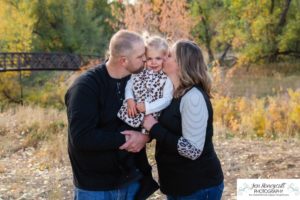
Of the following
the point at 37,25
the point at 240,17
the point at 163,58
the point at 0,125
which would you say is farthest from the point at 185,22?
the point at 163,58

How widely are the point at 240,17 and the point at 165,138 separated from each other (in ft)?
94.4

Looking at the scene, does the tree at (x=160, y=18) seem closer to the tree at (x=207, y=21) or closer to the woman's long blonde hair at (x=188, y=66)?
the tree at (x=207, y=21)

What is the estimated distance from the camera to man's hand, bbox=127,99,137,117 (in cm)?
271

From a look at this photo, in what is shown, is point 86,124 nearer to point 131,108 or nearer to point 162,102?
point 131,108

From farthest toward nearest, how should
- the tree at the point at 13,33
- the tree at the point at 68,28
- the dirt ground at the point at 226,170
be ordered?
1. the tree at the point at 68,28
2. the tree at the point at 13,33
3. the dirt ground at the point at 226,170

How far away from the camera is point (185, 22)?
1956cm

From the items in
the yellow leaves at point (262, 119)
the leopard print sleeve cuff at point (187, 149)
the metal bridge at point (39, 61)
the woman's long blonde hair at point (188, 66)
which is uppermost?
the woman's long blonde hair at point (188, 66)

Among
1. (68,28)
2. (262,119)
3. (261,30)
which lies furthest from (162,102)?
(68,28)

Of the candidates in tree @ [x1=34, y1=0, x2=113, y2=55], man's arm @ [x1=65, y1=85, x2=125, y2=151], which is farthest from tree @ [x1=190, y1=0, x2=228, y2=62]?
A: man's arm @ [x1=65, y1=85, x2=125, y2=151]

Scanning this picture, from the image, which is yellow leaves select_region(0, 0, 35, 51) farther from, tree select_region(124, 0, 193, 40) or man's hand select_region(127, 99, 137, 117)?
man's hand select_region(127, 99, 137, 117)

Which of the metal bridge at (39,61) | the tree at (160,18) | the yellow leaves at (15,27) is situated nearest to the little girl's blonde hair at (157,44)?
the tree at (160,18)

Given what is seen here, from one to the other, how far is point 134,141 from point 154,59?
1.59ft

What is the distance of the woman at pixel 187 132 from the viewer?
8.86 feet

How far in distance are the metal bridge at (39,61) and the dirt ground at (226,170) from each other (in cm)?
1782
